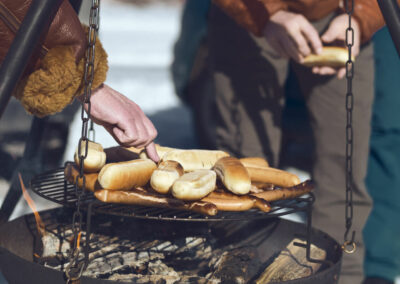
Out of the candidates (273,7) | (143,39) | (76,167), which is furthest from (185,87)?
(143,39)

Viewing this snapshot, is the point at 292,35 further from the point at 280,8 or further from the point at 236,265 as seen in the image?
the point at 236,265

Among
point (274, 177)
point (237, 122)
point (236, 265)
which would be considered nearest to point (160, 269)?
point (236, 265)

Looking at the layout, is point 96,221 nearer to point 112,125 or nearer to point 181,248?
point 181,248

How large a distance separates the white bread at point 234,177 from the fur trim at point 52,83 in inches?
22.1

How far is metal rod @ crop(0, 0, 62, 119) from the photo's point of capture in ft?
4.31

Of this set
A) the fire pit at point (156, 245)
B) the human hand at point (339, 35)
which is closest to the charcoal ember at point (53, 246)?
the fire pit at point (156, 245)

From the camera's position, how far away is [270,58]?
2.79m

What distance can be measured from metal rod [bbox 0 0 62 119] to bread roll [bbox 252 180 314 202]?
33.1 inches

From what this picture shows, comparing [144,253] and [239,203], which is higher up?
[239,203]

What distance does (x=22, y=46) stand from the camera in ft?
4.33

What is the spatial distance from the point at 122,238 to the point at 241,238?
558mm

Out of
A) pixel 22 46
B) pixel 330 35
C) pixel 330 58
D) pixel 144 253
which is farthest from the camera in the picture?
pixel 330 35

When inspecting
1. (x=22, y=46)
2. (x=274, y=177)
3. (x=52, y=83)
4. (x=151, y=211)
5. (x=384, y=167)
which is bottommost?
(x=384, y=167)

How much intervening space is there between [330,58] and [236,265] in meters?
0.99
